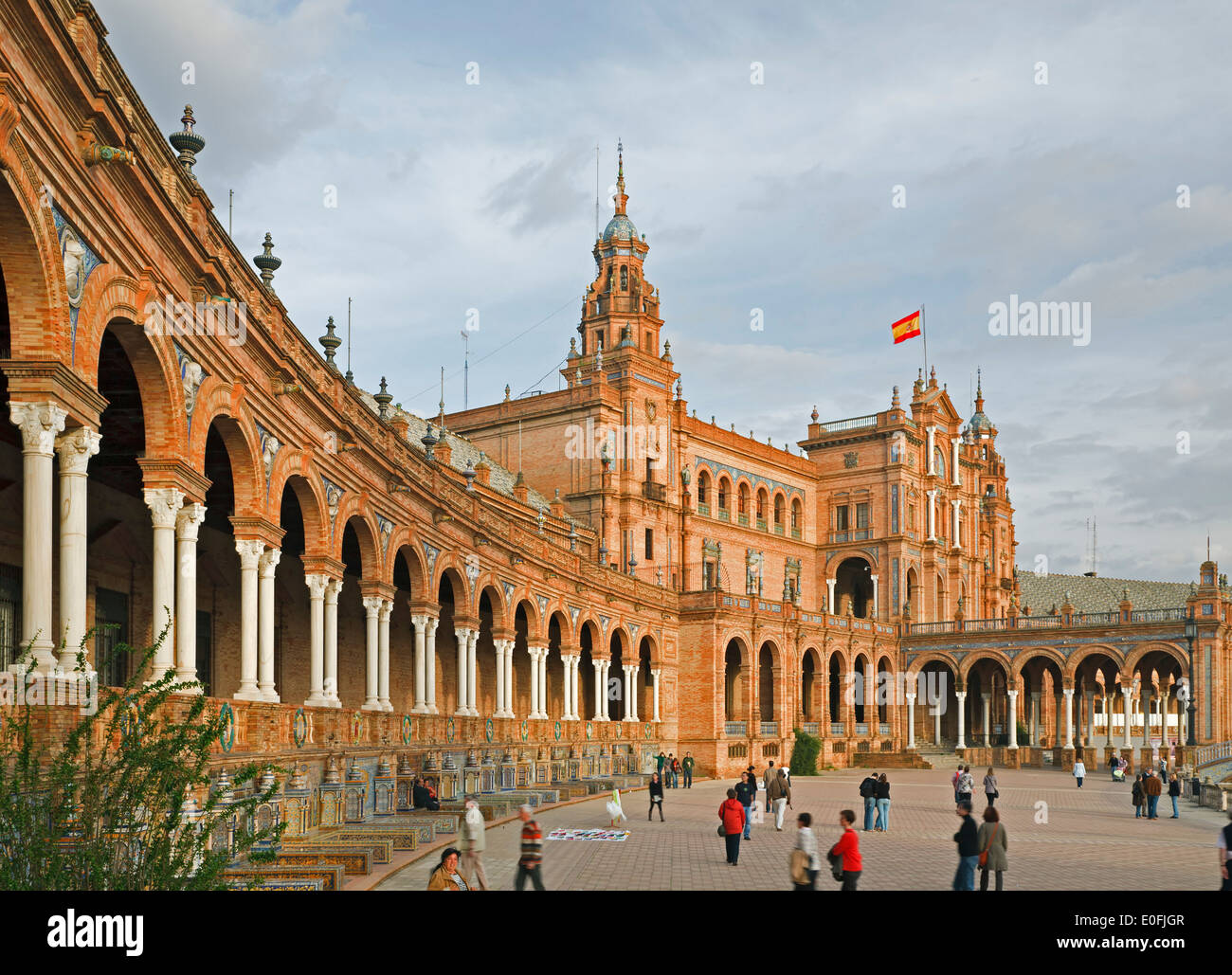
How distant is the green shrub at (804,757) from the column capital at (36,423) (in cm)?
4417

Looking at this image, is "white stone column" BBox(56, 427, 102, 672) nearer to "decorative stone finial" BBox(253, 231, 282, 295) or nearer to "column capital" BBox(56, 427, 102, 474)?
"column capital" BBox(56, 427, 102, 474)

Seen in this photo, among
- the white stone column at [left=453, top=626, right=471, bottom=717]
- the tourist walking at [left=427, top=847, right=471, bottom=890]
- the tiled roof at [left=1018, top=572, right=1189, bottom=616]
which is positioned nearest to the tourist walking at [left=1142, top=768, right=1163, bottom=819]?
the white stone column at [left=453, top=626, right=471, bottom=717]

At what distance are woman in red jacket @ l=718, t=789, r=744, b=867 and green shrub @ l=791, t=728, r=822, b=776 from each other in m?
33.0

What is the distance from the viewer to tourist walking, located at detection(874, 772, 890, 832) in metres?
25.7

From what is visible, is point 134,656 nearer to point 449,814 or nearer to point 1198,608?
point 449,814

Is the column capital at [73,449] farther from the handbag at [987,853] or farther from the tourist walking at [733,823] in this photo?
the tourist walking at [733,823]

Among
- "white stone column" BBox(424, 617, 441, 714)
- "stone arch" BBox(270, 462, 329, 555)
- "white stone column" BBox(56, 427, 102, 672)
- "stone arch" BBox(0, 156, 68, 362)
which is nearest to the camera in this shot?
"stone arch" BBox(0, 156, 68, 362)

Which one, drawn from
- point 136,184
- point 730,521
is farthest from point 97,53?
point 730,521

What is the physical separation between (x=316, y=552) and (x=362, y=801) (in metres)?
4.26

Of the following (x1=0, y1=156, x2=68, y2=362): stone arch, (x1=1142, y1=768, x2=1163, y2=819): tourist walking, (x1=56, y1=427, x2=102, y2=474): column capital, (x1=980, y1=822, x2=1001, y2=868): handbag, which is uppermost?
(x1=0, y1=156, x2=68, y2=362): stone arch

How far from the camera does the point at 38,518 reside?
1132 centimetres

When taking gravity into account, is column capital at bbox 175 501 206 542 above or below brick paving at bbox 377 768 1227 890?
above
